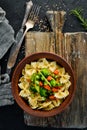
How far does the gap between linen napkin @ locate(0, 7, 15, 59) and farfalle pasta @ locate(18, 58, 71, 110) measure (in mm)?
243

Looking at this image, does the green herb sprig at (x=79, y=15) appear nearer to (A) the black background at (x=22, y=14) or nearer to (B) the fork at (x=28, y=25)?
(A) the black background at (x=22, y=14)

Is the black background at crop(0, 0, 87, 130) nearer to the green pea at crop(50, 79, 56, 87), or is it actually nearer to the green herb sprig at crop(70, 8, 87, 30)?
the green herb sprig at crop(70, 8, 87, 30)

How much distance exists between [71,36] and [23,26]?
0.29 metres

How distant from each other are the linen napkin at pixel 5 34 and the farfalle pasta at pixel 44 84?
0.24 meters

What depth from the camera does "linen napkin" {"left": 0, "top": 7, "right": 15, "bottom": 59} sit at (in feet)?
5.99

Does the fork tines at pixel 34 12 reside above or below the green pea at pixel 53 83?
above

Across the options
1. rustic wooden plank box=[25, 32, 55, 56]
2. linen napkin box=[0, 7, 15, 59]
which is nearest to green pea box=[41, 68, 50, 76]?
rustic wooden plank box=[25, 32, 55, 56]

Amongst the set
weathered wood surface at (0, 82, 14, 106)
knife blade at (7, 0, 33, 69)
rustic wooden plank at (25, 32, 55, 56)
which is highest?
rustic wooden plank at (25, 32, 55, 56)

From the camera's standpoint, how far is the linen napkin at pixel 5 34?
1825mm

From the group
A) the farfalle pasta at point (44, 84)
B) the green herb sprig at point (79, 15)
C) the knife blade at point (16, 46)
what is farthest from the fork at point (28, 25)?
the farfalle pasta at point (44, 84)

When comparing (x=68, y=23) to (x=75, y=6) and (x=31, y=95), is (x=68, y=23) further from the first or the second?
(x=31, y=95)

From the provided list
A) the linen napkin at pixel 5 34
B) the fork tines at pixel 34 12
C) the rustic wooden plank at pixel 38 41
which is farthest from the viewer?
the fork tines at pixel 34 12

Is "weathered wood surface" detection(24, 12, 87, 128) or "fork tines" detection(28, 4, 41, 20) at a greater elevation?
"fork tines" detection(28, 4, 41, 20)

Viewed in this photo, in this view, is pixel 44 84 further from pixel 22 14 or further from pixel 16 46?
pixel 22 14
